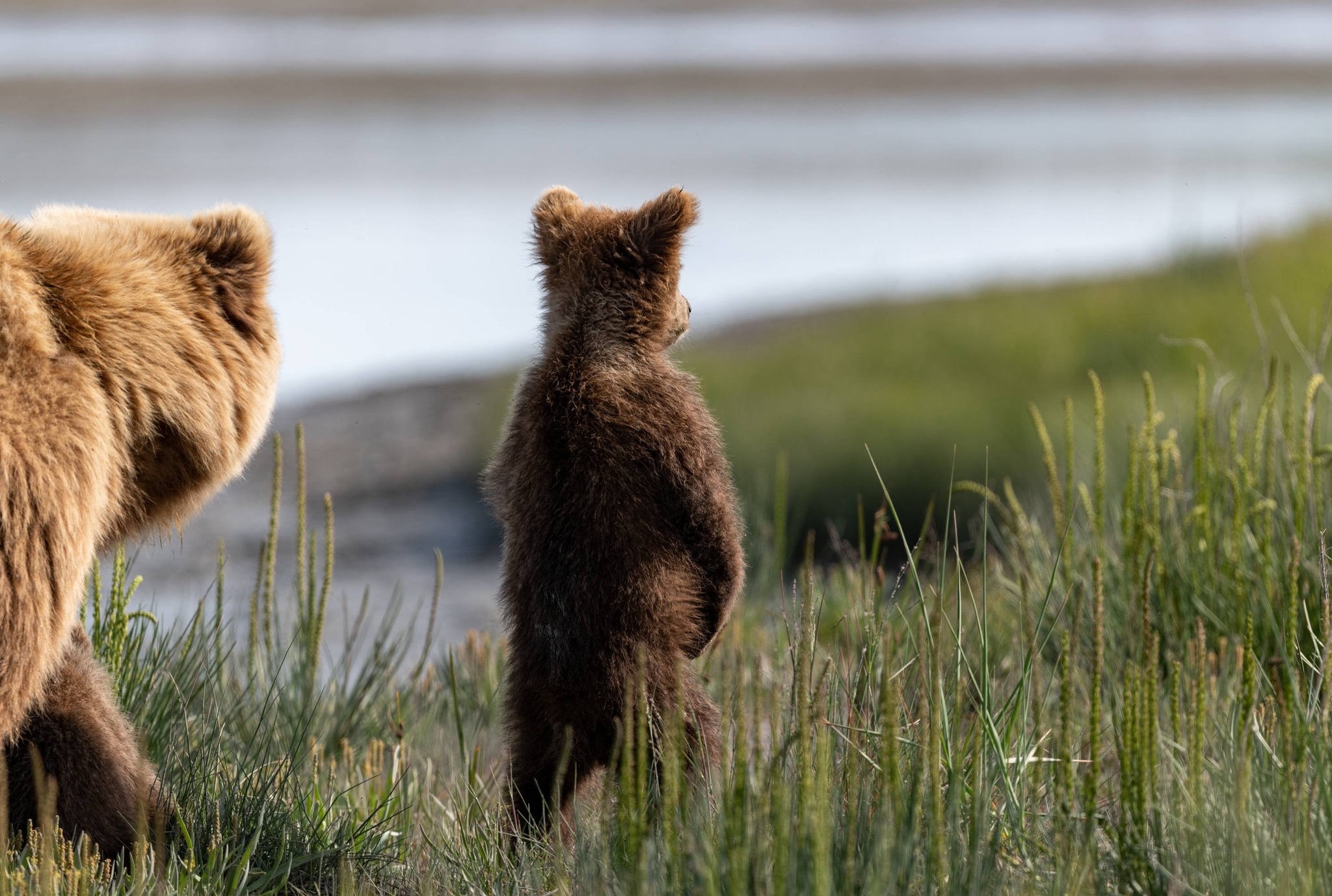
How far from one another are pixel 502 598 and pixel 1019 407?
672 centimetres

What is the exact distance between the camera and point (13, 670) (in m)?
2.45

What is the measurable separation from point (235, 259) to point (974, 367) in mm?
8047

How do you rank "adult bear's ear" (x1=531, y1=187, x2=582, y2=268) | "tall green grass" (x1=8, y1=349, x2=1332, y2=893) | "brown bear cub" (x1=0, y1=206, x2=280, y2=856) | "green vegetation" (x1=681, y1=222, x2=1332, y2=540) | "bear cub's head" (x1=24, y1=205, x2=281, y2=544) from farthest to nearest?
"green vegetation" (x1=681, y1=222, x2=1332, y2=540)
"adult bear's ear" (x1=531, y1=187, x2=582, y2=268)
"bear cub's head" (x1=24, y1=205, x2=281, y2=544)
"brown bear cub" (x1=0, y1=206, x2=280, y2=856)
"tall green grass" (x1=8, y1=349, x2=1332, y2=893)

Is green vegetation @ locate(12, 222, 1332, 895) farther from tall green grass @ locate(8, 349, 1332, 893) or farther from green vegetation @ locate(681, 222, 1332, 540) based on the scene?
green vegetation @ locate(681, 222, 1332, 540)

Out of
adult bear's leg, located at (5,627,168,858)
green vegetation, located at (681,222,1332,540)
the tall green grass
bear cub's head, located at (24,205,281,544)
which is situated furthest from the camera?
green vegetation, located at (681,222,1332,540)

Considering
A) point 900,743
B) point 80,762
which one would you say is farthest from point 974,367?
point 80,762

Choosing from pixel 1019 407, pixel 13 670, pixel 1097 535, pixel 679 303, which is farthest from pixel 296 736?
pixel 1019 407

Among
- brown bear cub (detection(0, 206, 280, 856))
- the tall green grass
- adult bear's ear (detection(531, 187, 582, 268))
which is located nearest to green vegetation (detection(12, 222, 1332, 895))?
the tall green grass

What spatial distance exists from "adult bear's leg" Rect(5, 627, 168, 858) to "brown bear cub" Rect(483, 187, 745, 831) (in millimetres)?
824

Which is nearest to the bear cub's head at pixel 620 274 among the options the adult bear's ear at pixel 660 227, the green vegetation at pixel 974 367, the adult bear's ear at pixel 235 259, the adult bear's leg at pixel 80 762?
the adult bear's ear at pixel 660 227

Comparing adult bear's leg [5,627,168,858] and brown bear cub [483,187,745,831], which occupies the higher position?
brown bear cub [483,187,745,831]

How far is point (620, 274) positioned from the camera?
10.3ft

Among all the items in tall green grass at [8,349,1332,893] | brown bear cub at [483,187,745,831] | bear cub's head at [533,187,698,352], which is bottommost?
tall green grass at [8,349,1332,893]

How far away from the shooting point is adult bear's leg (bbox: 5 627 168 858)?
278cm
